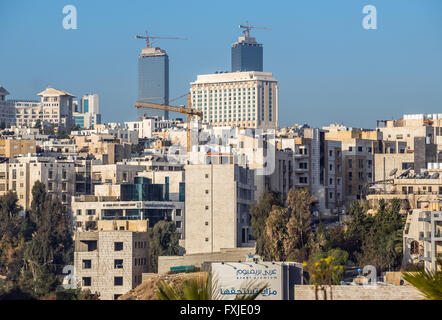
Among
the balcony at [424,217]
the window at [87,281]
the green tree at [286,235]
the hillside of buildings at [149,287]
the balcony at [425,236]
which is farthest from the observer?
the window at [87,281]

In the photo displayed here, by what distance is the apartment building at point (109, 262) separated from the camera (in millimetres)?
51250

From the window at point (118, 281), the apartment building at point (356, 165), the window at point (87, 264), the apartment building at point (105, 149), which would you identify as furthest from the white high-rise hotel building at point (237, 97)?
the window at point (118, 281)

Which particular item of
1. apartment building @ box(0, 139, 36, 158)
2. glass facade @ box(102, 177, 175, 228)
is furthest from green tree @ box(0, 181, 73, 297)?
apartment building @ box(0, 139, 36, 158)

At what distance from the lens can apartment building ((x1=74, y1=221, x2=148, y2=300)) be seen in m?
51.2

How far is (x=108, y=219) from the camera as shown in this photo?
2446 inches

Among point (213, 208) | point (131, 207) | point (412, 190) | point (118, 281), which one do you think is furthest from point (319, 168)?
point (118, 281)

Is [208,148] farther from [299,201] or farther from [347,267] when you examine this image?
[347,267]

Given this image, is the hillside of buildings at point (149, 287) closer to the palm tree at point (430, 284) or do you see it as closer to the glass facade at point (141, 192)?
the glass facade at point (141, 192)

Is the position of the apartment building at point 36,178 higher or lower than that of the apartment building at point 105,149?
lower

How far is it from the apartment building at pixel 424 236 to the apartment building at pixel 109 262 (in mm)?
13591

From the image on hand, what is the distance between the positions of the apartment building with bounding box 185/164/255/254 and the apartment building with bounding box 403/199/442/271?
1045cm

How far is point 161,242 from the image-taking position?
55.3 m

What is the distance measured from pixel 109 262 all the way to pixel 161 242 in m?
4.34
